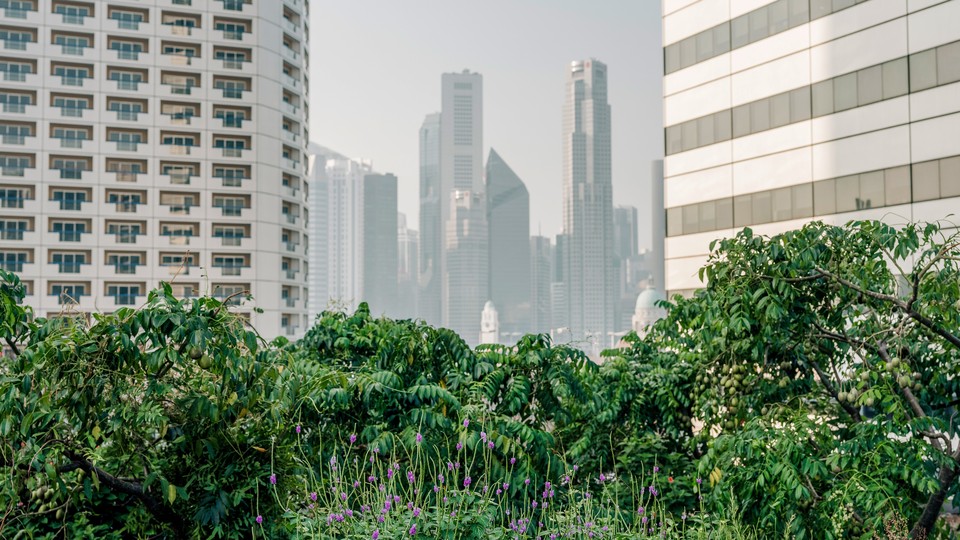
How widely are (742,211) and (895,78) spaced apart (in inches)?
205

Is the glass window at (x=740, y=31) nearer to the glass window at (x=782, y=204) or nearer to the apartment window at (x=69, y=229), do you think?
the glass window at (x=782, y=204)

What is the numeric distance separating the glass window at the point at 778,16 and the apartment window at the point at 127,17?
114 ft

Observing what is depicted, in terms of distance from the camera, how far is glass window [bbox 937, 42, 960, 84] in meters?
17.9

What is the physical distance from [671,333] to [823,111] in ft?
52.9

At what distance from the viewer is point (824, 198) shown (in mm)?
20641

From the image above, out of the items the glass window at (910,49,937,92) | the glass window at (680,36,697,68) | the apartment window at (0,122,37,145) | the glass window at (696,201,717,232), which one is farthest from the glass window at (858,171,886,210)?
the apartment window at (0,122,37,145)

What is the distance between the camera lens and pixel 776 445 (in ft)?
16.9

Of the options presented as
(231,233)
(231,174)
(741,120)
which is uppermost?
(231,174)

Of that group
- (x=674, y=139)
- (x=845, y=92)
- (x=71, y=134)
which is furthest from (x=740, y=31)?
(x=71, y=134)

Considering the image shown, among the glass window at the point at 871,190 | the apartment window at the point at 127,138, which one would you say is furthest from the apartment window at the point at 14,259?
the glass window at the point at 871,190

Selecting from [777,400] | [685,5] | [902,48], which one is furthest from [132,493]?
[685,5]

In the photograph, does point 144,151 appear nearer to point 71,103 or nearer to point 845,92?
point 71,103

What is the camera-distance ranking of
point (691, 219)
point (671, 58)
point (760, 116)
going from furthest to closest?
point (671, 58), point (691, 219), point (760, 116)

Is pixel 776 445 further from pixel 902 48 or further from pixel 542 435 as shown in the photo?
pixel 902 48
